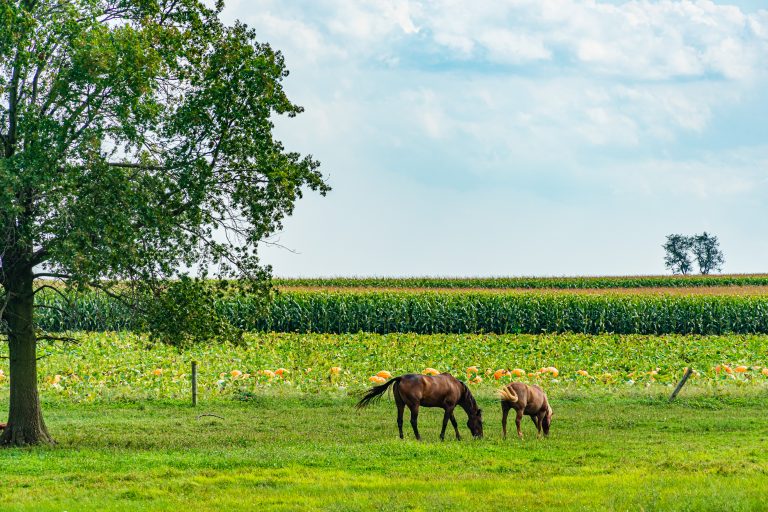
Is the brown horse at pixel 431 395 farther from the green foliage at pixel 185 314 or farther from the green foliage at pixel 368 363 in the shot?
the green foliage at pixel 368 363

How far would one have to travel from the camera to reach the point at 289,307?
53375 millimetres

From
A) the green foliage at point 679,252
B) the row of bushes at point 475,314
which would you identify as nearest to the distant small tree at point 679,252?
the green foliage at point 679,252

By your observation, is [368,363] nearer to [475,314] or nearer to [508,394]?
[508,394]

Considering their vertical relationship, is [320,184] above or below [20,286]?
above

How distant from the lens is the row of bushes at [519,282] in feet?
252

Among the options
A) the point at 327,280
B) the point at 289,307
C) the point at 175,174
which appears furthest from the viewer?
the point at 327,280

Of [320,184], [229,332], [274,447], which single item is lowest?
[274,447]

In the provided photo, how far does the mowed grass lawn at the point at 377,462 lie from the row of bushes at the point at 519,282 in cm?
4932

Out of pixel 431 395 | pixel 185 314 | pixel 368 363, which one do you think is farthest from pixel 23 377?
pixel 368 363

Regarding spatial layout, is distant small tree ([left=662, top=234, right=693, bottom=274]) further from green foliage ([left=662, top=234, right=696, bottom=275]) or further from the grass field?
the grass field

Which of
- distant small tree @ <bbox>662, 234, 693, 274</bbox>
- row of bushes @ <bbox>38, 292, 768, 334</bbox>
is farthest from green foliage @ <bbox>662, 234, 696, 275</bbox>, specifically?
row of bushes @ <bbox>38, 292, 768, 334</bbox>

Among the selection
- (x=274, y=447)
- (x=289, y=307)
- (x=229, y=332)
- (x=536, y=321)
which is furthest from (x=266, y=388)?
(x=536, y=321)

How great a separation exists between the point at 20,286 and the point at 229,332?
5.05 meters

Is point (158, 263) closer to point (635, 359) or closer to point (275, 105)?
point (275, 105)
